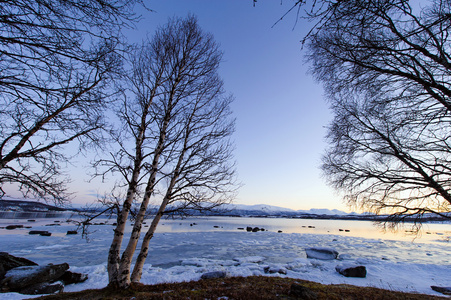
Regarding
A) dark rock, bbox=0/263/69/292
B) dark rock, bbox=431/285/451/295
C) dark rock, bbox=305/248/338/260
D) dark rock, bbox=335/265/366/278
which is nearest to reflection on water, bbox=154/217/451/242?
dark rock, bbox=431/285/451/295

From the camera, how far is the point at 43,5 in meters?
2.52

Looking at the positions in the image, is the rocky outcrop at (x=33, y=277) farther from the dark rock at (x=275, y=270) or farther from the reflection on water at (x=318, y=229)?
the reflection on water at (x=318, y=229)

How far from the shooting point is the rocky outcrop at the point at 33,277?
8.66m

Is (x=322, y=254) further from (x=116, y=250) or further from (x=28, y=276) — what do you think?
(x=28, y=276)

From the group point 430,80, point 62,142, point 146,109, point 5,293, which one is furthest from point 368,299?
point 5,293

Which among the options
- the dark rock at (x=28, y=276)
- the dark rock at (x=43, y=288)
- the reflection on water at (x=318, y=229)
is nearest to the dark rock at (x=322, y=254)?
the reflection on water at (x=318, y=229)

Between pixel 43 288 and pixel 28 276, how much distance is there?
3.42ft

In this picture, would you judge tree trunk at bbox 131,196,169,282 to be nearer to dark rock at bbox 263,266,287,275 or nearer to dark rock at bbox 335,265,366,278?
dark rock at bbox 263,266,287,275

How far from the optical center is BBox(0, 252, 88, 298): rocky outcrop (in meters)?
Answer: 8.66

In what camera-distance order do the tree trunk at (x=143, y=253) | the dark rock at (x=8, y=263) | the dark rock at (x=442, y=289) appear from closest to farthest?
1. the tree trunk at (x=143, y=253)
2. the dark rock at (x=442, y=289)
3. the dark rock at (x=8, y=263)

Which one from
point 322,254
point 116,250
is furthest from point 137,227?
point 322,254

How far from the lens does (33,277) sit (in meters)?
9.24

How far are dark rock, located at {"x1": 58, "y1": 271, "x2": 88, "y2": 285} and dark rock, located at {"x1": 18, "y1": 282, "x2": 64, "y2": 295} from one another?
2.97 feet

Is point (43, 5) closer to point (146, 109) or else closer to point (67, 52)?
point (67, 52)
